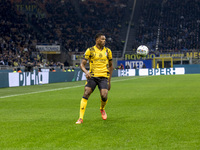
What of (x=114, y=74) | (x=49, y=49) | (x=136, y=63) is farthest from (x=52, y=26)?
(x=114, y=74)

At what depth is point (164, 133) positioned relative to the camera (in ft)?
21.6

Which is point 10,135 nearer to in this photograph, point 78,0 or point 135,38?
point 135,38

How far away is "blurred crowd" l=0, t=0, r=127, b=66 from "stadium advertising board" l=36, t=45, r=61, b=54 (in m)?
1.01

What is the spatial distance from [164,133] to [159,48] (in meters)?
48.9

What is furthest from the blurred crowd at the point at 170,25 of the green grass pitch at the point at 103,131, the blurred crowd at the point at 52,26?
the green grass pitch at the point at 103,131

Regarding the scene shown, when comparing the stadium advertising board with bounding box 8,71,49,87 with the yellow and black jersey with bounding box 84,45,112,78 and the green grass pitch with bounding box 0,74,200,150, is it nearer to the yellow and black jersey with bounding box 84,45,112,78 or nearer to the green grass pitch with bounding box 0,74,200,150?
the green grass pitch with bounding box 0,74,200,150

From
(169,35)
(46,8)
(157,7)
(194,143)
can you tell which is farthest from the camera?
(157,7)

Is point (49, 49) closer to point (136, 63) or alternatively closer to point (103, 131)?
point (136, 63)

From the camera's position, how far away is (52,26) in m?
56.9

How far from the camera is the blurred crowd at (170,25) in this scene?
5472cm

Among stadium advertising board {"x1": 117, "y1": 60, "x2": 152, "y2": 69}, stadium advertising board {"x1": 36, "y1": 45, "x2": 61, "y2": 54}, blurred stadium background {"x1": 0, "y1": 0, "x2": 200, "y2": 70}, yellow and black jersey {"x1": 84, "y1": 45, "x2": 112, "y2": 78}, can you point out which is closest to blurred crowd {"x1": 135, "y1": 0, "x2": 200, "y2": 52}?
blurred stadium background {"x1": 0, "y1": 0, "x2": 200, "y2": 70}

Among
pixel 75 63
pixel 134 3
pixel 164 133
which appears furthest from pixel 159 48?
pixel 164 133

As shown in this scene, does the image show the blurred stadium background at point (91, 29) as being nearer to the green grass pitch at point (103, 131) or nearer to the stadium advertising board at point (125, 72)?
the stadium advertising board at point (125, 72)

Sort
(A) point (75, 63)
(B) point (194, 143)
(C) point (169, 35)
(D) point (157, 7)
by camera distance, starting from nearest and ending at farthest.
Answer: (B) point (194, 143) → (A) point (75, 63) → (C) point (169, 35) → (D) point (157, 7)
